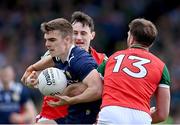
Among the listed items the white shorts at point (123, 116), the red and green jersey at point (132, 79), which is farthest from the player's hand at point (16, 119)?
the white shorts at point (123, 116)

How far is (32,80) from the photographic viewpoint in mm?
9172

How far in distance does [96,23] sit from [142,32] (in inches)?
391

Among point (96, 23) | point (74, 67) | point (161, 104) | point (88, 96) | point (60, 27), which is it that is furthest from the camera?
point (96, 23)

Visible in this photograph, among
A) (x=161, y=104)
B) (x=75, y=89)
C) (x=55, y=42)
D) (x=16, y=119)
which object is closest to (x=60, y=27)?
(x=55, y=42)

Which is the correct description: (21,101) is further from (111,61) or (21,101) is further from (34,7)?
(111,61)

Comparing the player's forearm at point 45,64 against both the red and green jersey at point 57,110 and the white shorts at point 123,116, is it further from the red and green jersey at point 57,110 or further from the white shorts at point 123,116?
the white shorts at point 123,116

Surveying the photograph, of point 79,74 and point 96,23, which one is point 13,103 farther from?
point 79,74

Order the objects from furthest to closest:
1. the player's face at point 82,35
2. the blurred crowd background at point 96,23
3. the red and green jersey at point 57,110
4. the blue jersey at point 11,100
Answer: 1. the blurred crowd background at point 96,23
2. the blue jersey at point 11,100
3. the player's face at point 82,35
4. the red and green jersey at point 57,110

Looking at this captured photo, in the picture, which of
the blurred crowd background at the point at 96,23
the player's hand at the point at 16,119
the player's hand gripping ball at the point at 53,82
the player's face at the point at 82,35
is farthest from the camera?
the blurred crowd background at the point at 96,23

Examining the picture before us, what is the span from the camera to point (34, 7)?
19297 millimetres

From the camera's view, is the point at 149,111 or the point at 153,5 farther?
the point at 153,5

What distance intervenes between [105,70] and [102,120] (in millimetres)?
566

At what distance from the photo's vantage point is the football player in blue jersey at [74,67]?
331 inches

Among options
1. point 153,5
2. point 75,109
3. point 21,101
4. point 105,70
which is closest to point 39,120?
→ point 75,109
